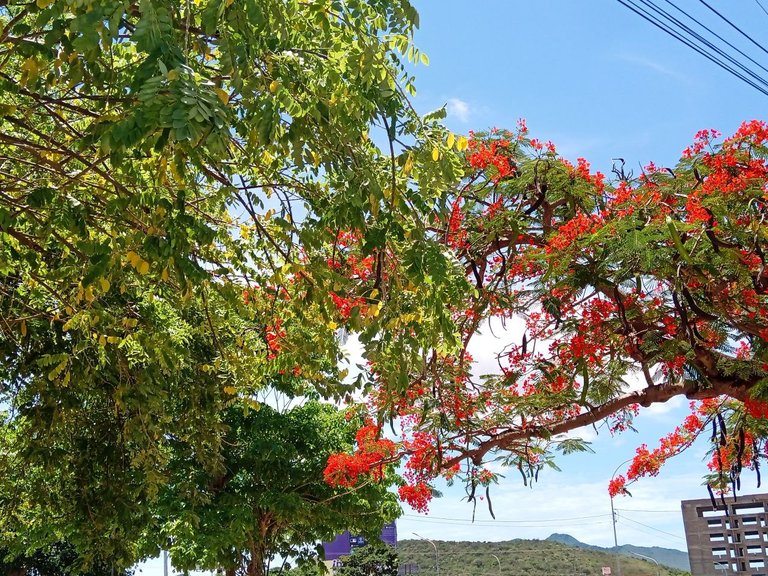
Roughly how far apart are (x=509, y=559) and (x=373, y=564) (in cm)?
3172

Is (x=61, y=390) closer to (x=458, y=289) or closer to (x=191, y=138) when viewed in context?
(x=458, y=289)

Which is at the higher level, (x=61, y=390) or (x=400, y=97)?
(x=400, y=97)

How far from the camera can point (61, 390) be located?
6469mm

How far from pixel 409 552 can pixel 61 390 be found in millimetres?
59021

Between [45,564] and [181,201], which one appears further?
[45,564]

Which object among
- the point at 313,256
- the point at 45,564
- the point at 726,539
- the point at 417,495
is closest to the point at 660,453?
the point at 417,495

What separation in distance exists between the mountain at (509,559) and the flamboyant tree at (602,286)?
49520 mm

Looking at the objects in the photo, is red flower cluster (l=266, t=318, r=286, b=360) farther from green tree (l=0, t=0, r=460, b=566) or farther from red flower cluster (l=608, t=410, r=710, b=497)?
red flower cluster (l=608, t=410, r=710, b=497)

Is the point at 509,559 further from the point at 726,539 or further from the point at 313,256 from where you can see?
the point at 313,256

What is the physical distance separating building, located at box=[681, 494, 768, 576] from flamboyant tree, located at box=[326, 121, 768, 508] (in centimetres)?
5059

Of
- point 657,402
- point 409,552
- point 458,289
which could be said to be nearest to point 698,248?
point 657,402

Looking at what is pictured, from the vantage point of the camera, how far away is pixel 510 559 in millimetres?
58219

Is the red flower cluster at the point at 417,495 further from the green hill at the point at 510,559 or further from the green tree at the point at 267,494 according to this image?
the green hill at the point at 510,559

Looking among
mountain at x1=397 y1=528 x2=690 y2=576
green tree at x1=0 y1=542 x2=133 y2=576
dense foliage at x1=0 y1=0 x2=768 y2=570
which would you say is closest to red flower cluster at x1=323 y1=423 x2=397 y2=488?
dense foliage at x1=0 y1=0 x2=768 y2=570
